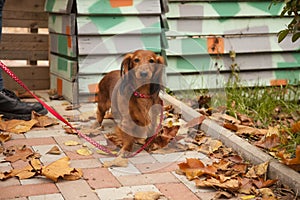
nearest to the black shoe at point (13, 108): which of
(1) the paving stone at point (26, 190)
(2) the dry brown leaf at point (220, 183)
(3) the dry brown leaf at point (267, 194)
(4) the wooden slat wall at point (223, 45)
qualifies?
(1) the paving stone at point (26, 190)

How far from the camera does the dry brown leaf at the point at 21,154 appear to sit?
3123mm

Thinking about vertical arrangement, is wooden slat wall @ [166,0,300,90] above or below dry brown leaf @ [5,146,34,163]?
above

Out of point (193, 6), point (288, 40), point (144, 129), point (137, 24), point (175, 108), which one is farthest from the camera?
point (288, 40)

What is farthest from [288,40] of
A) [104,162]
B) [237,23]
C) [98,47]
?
[104,162]

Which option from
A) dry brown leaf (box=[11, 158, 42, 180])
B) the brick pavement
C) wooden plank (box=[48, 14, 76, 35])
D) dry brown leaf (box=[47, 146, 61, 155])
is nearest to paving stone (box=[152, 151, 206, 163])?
the brick pavement

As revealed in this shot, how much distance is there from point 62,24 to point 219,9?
60.1 inches

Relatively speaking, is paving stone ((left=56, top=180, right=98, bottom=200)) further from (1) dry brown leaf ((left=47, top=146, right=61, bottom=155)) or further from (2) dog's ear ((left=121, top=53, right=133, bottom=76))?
(2) dog's ear ((left=121, top=53, right=133, bottom=76))

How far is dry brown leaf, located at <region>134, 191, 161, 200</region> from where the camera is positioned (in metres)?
2.59

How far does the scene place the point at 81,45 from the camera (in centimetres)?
444

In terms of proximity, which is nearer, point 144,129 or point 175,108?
point 144,129

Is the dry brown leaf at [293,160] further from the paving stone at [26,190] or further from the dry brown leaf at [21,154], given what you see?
the dry brown leaf at [21,154]

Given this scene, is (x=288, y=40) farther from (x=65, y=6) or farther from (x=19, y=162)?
(x=19, y=162)

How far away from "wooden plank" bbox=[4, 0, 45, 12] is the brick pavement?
1.86m

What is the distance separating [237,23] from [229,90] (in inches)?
31.8
